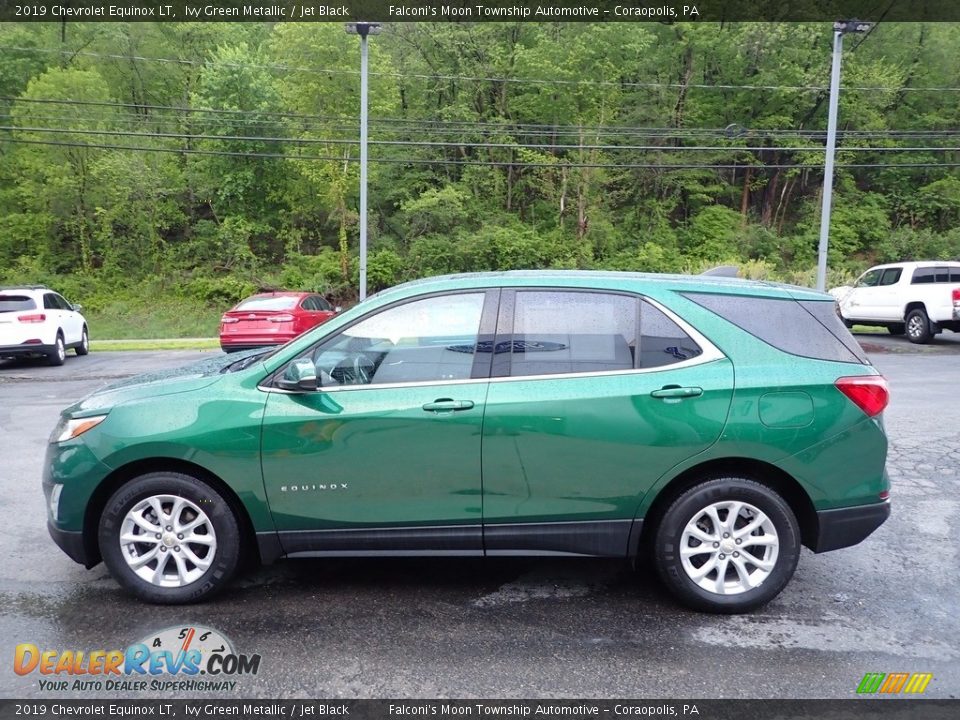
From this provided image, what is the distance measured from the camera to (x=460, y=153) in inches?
1318

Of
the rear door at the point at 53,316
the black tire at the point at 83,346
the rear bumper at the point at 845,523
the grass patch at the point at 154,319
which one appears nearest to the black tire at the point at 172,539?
the rear bumper at the point at 845,523

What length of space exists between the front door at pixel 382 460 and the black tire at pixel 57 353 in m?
13.7

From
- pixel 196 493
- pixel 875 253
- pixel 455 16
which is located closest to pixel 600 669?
pixel 196 493

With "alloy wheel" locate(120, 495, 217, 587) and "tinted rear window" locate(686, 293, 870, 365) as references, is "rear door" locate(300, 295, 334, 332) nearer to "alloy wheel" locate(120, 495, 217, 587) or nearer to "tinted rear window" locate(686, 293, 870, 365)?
"alloy wheel" locate(120, 495, 217, 587)

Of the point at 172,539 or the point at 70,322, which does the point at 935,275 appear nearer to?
the point at 172,539

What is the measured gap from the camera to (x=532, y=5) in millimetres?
29109

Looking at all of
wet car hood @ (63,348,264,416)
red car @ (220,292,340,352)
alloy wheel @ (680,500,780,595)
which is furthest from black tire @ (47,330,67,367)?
alloy wheel @ (680,500,780,595)

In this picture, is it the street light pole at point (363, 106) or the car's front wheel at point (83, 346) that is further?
the street light pole at point (363, 106)

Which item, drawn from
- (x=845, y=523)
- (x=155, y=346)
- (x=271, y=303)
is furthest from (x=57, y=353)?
(x=845, y=523)

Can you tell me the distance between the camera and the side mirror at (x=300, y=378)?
373 cm

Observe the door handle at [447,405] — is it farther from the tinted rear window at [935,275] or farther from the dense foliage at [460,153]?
the dense foliage at [460,153]

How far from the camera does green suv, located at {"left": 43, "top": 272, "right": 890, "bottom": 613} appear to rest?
3699 millimetres

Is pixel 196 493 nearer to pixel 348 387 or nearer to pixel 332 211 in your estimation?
pixel 348 387

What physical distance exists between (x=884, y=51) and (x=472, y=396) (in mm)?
41966
